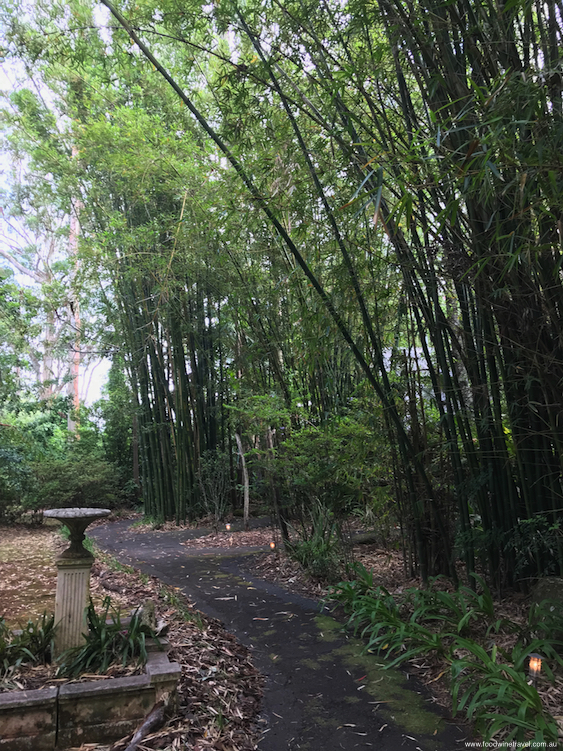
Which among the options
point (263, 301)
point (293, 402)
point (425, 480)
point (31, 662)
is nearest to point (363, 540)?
point (293, 402)

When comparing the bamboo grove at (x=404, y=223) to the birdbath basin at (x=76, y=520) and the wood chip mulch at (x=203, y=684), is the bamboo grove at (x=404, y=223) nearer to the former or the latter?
the wood chip mulch at (x=203, y=684)

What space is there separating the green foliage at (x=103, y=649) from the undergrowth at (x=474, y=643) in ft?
3.28

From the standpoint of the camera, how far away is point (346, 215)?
253 cm

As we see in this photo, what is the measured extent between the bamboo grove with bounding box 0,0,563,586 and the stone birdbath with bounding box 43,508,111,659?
1.46m

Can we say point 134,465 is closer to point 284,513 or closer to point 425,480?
point 284,513

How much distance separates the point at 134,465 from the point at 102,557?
5287 mm

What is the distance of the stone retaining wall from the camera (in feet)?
4.82

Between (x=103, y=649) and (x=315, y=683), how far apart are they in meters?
0.83

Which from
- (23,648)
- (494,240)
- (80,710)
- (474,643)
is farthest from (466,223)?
(23,648)

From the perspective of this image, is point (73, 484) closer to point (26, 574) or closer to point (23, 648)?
point (26, 574)

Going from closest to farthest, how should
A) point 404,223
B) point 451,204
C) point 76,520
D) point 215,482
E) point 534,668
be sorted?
point 451,204 < point 534,668 < point 76,520 < point 404,223 < point 215,482

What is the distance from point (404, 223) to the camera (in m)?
2.54

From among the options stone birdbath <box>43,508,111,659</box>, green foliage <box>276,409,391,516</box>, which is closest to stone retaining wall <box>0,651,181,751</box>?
stone birdbath <box>43,508,111,659</box>

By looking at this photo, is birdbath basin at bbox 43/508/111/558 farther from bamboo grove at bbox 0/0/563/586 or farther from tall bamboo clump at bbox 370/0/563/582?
tall bamboo clump at bbox 370/0/563/582
